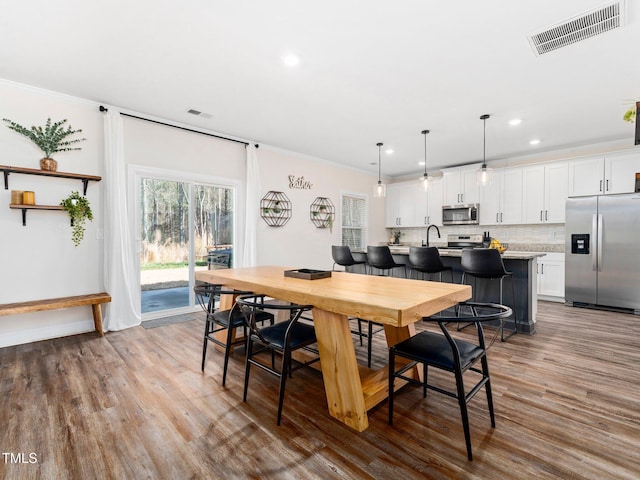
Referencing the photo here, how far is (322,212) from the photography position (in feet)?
21.0

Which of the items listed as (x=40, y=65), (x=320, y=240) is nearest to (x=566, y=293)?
(x=320, y=240)

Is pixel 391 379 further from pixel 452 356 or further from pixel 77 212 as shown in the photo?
pixel 77 212

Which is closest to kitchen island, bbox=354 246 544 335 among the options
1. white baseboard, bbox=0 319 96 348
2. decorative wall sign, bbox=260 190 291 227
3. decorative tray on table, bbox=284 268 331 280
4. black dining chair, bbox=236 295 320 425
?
decorative tray on table, bbox=284 268 331 280

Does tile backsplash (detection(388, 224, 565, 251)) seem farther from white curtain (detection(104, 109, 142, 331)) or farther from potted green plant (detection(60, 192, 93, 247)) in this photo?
potted green plant (detection(60, 192, 93, 247))

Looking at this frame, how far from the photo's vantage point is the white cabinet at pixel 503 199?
19.4ft

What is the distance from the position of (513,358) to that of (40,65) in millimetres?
5165

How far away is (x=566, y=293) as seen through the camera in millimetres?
5219

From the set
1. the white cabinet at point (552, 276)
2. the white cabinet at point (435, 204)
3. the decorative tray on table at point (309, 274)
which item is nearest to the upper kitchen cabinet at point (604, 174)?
the white cabinet at point (552, 276)

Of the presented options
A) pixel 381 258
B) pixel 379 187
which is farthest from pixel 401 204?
pixel 381 258

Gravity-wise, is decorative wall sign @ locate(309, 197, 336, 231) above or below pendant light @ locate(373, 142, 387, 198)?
below

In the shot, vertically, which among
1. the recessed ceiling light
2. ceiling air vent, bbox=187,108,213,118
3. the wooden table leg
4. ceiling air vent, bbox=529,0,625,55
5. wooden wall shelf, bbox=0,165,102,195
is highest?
ceiling air vent, bbox=187,108,213,118

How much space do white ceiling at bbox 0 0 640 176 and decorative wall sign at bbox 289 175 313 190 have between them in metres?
1.29

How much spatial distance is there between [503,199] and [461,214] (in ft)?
2.65

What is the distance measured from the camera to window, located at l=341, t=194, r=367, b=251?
7098mm
